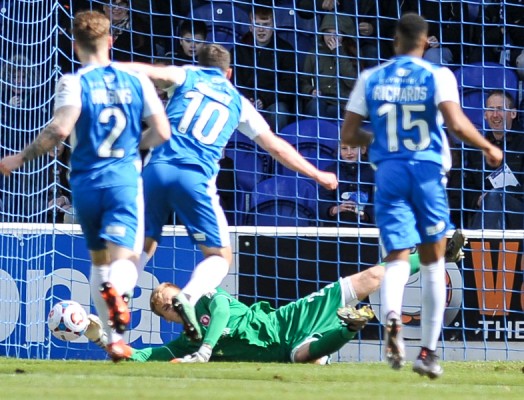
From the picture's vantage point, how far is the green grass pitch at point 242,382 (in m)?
A: 6.44

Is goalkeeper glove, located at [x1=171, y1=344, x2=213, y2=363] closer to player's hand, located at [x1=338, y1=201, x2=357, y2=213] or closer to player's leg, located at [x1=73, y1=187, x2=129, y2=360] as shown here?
player's leg, located at [x1=73, y1=187, x2=129, y2=360]

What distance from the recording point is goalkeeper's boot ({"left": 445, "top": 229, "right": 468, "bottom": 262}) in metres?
9.33

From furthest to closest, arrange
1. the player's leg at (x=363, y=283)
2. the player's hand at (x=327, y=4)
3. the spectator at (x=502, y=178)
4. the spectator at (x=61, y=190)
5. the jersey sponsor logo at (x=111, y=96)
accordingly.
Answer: the player's hand at (x=327, y=4) < the spectator at (x=502, y=178) < the spectator at (x=61, y=190) < the player's leg at (x=363, y=283) < the jersey sponsor logo at (x=111, y=96)

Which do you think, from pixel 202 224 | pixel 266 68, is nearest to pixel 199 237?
pixel 202 224

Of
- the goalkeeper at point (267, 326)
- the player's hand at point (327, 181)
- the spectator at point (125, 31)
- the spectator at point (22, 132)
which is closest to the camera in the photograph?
the player's hand at point (327, 181)

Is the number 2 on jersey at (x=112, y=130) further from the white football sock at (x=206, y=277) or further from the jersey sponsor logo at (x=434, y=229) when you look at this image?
the jersey sponsor logo at (x=434, y=229)

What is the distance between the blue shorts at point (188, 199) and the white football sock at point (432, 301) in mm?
1448

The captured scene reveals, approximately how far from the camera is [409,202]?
7496 millimetres

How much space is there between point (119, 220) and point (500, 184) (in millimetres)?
5580

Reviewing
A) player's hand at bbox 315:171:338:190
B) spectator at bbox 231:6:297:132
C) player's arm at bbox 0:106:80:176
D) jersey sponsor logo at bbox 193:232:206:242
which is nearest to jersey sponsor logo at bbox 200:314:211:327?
jersey sponsor logo at bbox 193:232:206:242

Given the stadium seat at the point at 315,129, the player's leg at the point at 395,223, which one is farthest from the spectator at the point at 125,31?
the player's leg at the point at 395,223

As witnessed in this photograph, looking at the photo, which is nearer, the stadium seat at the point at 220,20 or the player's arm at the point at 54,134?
the player's arm at the point at 54,134

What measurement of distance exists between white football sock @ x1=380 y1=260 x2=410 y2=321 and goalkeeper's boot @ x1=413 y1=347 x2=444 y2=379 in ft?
0.91

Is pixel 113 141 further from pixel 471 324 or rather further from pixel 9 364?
pixel 471 324
